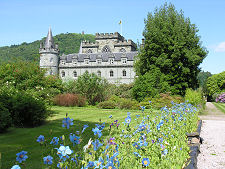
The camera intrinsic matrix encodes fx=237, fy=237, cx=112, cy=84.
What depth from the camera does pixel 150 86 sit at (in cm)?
1906

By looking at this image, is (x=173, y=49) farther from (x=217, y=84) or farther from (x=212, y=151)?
(x=217, y=84)

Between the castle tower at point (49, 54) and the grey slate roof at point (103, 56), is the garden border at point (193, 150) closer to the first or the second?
the grey slate roof at point (103, 56)

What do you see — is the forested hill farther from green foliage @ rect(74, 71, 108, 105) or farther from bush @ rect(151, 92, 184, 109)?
bush @ rect(151, 92, 184, 109)

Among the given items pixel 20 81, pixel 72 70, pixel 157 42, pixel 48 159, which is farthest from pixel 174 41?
→ pixel 72 70

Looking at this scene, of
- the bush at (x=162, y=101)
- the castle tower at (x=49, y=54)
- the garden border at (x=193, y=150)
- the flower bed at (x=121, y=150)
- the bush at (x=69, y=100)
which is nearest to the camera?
the flower bed at (x=121, y=150)

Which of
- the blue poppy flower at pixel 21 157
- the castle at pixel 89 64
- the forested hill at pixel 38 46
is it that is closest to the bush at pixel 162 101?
the blue poppy flower at pixel 21 157

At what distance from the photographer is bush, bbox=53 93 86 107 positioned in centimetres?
1814

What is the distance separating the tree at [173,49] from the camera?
2180cm

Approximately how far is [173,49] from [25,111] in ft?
56.3

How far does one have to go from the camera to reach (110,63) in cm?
4856

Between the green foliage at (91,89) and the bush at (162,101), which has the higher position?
the green foliage at (91,89)

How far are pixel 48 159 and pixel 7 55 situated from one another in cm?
8543

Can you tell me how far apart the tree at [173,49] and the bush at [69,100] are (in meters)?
6.53

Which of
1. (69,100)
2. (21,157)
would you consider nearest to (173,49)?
(69,100)
